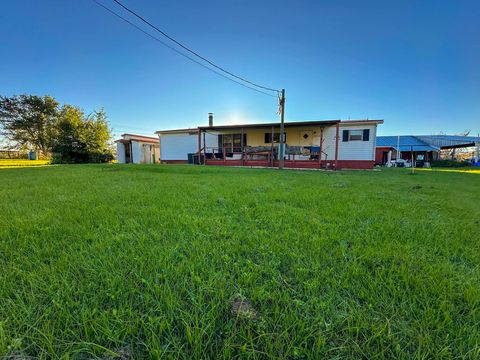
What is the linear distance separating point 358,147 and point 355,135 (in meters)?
0.83

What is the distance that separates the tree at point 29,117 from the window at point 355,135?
35.5 metres

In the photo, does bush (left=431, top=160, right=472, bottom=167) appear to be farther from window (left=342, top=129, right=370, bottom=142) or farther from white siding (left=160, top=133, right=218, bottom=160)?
white siding (left=160, top=133, right=218, bottom=160)

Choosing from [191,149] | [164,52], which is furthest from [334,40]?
[191,149]

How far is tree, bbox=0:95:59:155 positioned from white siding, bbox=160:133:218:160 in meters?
20.4

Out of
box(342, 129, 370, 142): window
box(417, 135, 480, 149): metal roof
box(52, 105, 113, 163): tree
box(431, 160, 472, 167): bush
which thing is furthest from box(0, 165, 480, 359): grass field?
box(417, 135, 480, 149): metal roof

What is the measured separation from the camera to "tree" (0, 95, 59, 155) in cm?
2652

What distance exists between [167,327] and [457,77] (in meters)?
24.7

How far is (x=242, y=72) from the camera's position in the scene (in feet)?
36.1

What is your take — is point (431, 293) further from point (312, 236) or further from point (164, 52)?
point (164, 52)

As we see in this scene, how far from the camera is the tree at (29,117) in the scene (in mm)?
26525

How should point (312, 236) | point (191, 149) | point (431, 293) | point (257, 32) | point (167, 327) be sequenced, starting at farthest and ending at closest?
1. point (191, 149)
2. point (257, 32)
3. point (312, 236)
4. point (431, 293)
5. point (167, 327)

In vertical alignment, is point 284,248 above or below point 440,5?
below

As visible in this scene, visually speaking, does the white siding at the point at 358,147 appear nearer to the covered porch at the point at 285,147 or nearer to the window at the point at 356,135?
the window at the point at 356,135

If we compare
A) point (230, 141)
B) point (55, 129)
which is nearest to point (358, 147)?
point (230, 141)
